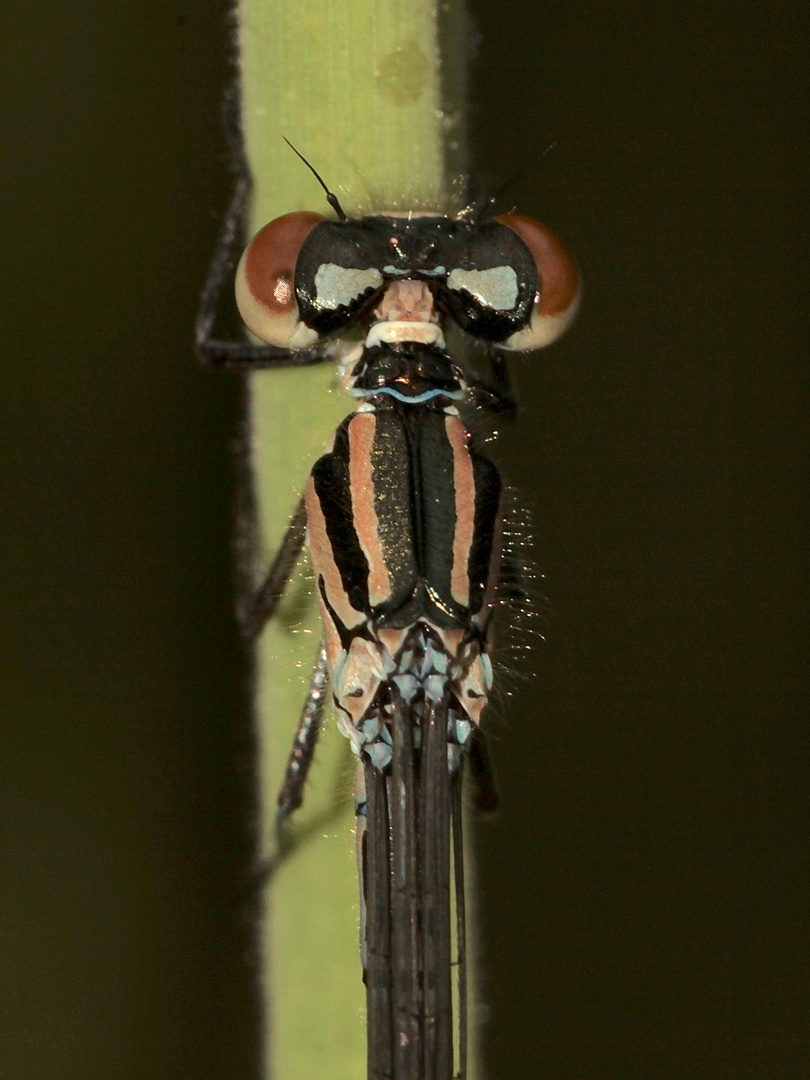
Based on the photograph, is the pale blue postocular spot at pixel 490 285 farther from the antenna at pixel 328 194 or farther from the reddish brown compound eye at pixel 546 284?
the antenna at pixel 328 194

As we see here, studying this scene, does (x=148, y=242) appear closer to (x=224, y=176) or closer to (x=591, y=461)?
(x=224, y=176)

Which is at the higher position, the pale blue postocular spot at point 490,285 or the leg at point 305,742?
the pale blue postocular spot at point 490,285

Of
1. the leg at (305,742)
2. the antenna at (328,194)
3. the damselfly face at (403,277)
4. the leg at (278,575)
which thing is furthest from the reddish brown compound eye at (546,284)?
the leg at (305,742)

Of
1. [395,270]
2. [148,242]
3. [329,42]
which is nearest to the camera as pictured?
[329,42]

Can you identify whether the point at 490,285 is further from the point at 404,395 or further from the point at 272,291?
the point at 272,291

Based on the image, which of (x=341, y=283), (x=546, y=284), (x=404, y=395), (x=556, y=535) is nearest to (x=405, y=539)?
(x=404, y=395)

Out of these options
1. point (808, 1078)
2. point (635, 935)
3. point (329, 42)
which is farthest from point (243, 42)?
point (808, 1078)
